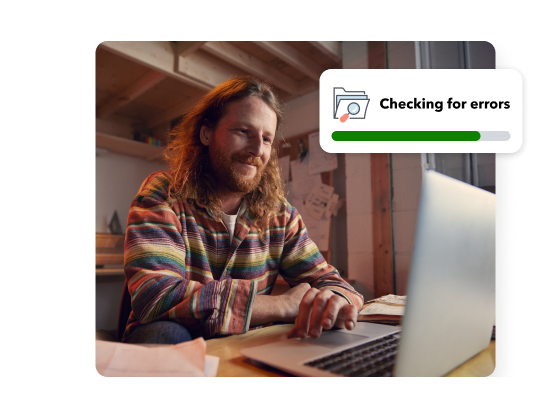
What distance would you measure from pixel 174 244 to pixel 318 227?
0.90 metres

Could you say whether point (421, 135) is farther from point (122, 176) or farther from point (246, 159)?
point (122, 176)

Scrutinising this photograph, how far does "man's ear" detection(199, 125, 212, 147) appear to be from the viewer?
0.90 meters

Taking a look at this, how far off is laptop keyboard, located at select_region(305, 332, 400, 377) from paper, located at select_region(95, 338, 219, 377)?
11 cm

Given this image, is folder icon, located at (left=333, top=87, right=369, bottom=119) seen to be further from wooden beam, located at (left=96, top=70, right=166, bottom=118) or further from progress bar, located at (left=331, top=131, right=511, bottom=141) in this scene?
wooden beam, located at (left=96, top=70, right=166, bottom=118)

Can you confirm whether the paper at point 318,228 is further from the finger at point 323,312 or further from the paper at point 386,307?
the finger at point 323,312

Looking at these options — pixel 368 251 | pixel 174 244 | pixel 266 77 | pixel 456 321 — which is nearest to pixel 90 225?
pixel 174 244

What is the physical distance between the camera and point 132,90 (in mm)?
835

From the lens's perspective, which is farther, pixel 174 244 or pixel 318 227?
pixel 318 227

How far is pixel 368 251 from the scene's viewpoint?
3.81ft

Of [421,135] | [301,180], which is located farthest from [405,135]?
[301,180]

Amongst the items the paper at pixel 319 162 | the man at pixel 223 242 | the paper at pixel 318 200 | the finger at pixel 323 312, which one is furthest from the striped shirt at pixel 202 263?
the paper at pixel 318 200

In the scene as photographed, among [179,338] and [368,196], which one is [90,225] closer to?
[179,338]

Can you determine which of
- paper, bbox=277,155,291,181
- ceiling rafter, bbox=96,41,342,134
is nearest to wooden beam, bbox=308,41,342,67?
ceiling rafter, bbox=96,41,342,134

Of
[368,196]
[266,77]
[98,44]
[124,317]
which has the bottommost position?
[124,317]
